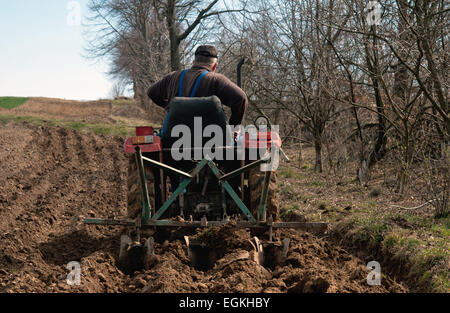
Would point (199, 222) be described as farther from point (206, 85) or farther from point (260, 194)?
point (206, 85)

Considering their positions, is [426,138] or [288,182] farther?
[288,182]

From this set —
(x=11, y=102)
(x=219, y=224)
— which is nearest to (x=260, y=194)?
(x=219, y=224)

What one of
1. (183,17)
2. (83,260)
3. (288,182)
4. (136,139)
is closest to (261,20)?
(288,182)

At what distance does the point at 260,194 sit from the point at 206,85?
4.09 ft

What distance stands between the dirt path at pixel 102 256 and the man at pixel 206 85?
1349mm

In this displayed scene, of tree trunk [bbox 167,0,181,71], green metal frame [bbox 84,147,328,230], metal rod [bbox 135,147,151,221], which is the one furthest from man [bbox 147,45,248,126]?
tree trunk [bbox 167,0,181,71]

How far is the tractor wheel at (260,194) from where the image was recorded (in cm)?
557

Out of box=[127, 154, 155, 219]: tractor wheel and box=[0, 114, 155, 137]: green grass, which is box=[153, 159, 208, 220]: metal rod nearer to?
box=[127, 154, 155, 219]: tractor wheel

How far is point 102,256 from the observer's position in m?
4.92

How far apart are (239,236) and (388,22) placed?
4.69 metres

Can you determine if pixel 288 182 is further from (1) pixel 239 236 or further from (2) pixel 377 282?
(2) pixel 377 282

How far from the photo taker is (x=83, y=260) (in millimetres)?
4785

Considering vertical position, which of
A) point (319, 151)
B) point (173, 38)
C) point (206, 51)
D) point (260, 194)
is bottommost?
point (260, 194)

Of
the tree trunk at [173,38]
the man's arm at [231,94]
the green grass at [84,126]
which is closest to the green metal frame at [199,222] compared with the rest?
the man's arm at [231,94]
